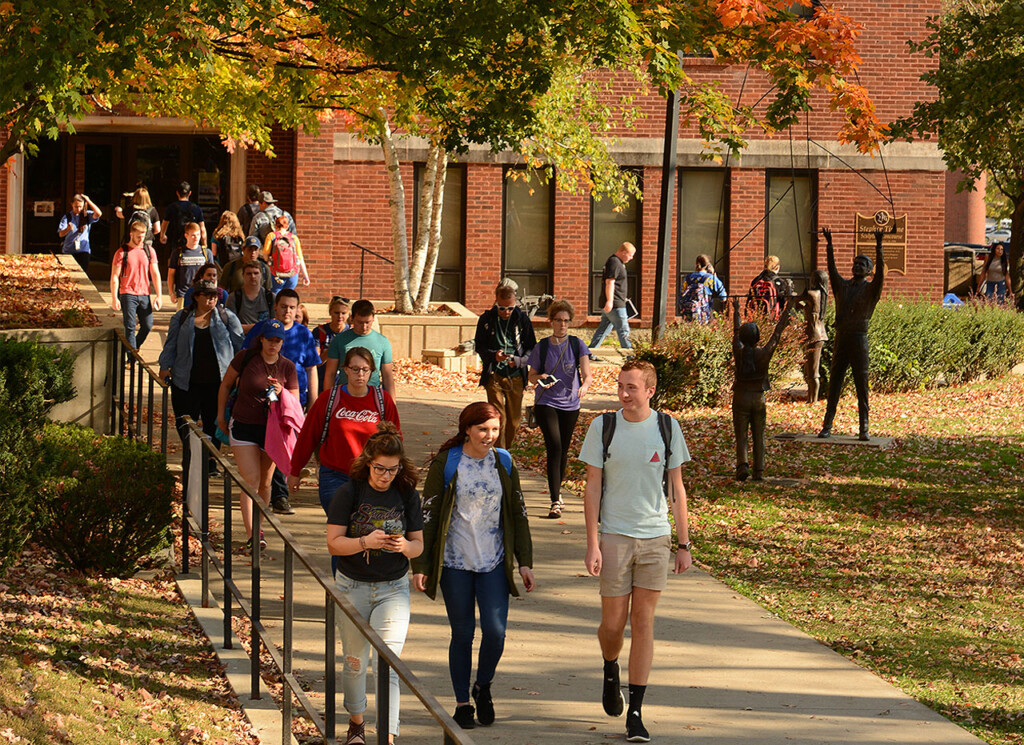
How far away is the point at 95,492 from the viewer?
850cm

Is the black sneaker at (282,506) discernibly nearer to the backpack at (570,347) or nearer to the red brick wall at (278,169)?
the backpack at (570,347)

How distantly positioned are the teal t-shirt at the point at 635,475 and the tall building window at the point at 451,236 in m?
19.6

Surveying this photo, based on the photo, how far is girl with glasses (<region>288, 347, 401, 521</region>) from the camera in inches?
317

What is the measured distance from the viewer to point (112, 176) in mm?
28594

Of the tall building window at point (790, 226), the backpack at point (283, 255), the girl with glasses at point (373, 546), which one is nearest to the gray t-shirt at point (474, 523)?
the girl with glasses at point (373, 546)

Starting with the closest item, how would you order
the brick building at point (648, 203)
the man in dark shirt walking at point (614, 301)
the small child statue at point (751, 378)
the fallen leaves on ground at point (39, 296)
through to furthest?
the small child statue at point (751, 378) → the fallen leaves on ground at point (39, 296) → the man in dark shirt walking at point (614, 301) → the brick building at point (648, 203)

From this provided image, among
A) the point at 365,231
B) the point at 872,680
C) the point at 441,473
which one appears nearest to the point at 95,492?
the point at 441,473

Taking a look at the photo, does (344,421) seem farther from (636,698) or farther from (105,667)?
(636,698)

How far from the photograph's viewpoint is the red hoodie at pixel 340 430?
26.5ft

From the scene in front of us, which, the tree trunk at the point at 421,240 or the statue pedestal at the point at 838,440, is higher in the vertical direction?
the tree trunk at the point at 421,240

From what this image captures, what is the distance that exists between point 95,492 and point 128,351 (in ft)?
9.95

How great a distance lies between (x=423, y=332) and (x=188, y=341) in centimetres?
1010

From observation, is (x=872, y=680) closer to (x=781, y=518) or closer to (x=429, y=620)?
(x=429, y=620)

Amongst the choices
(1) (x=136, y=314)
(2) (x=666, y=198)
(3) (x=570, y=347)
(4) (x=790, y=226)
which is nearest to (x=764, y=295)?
(2) (x=666, y=198)
